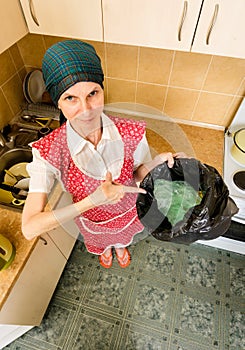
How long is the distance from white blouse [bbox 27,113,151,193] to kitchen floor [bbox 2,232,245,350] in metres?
0.88

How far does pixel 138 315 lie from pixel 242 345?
0.58 m

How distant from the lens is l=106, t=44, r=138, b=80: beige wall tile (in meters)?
1.09

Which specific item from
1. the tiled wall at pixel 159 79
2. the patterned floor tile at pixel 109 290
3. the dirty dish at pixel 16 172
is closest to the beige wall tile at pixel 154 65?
the tiled wall at pixel 159 79

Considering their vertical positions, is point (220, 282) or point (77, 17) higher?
point (77, 17)

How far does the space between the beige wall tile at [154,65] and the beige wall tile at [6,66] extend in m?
0.68

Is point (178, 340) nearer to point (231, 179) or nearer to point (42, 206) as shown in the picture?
point (231, 179)

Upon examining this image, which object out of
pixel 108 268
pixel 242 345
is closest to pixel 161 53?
pixel 108 268

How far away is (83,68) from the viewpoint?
1.95ft

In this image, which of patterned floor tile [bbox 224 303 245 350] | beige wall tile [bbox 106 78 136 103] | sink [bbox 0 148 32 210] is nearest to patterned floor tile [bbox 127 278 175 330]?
patterned floor tile [bbox 224 303 245 350]

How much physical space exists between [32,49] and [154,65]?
671mm

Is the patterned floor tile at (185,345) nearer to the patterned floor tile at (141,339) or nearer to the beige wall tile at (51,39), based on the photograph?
the patterned floor tile at (141,339)

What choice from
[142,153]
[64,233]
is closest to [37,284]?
[64,233]

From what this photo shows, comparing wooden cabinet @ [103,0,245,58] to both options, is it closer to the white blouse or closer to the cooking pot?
the white blouse

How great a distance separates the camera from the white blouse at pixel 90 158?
2.35 ft
